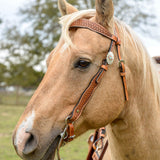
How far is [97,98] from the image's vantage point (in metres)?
1.87

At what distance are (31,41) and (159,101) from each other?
26.9 metres

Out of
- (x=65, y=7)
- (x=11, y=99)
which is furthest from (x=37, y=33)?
(x=65, y=7)

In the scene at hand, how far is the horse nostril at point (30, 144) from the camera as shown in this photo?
5.24 feet

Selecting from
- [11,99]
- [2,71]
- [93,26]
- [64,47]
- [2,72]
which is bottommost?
[2,72]

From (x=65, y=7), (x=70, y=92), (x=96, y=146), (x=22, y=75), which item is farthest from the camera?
(x=22, y=75)

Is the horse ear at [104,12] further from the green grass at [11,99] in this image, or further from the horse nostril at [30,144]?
the green grass at [11,99]

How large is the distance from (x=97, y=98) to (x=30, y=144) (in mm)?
657

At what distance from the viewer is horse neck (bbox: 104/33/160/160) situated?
204cm

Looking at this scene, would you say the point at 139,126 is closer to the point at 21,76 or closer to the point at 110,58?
the point at 110,58

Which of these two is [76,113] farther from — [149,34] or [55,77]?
[149,34]

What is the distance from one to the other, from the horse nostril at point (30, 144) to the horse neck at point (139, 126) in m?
0.84

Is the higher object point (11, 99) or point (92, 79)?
point (92, 79)

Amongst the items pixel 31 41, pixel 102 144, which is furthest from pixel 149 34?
pixel 102 144

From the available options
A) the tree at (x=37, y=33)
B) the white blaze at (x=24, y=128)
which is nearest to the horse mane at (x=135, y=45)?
the white blaze at (x=24, y=128)
